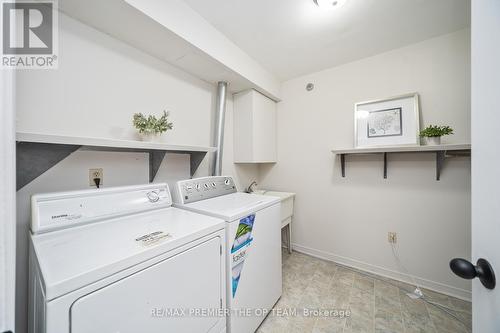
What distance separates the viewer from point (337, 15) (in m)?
1.45

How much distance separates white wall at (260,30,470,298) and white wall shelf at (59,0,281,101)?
1024mm

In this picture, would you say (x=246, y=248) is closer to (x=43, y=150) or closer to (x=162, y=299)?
(x=162, y=299)

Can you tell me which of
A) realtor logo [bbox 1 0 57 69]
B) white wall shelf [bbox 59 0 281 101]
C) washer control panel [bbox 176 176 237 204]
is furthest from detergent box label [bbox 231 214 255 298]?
realtor logo [bbox 1 0 57 69]

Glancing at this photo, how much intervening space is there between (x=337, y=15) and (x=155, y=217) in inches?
79.6

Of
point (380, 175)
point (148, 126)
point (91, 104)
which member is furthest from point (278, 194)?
point (91, 104)

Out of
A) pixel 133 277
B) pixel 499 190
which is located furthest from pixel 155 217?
pixel 499 190

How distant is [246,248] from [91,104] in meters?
1.43

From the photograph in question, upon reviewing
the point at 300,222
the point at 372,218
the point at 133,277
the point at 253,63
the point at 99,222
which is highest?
the point at 253,63

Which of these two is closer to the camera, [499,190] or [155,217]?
[499,190]

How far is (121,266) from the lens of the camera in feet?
2.11

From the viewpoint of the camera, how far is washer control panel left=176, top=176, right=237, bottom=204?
141cm

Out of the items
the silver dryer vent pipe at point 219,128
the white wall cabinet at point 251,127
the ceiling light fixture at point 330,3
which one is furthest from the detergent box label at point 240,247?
the ceiling light fixture at point 330,3

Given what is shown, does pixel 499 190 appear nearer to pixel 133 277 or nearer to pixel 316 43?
pixel 133 277

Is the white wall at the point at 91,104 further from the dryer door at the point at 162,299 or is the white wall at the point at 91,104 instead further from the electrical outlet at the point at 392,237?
the electrical outlet at the point at 392,237
